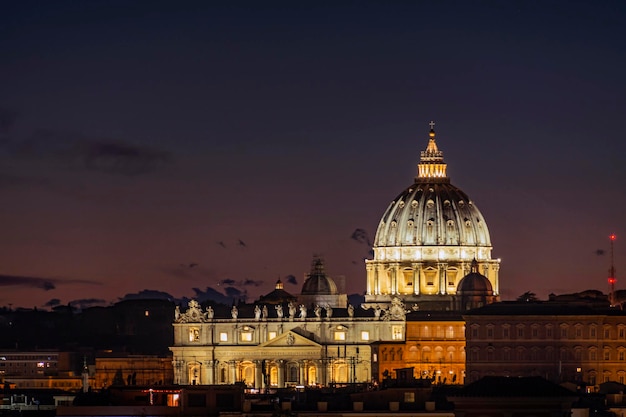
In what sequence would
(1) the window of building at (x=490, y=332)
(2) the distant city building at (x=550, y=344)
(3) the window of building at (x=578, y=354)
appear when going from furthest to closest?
(1) the window of building at (x=490, y=332)
(3) the window of building at (x=578, y=354)
(2) the distant city building at (x=550, y=344)

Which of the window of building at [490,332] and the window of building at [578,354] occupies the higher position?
the window of building at [490,332]

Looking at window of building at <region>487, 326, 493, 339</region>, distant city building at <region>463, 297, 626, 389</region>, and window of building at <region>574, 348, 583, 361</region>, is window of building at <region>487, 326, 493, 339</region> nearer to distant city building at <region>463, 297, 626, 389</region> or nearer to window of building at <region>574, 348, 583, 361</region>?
distant city building at <region>463, 297, 626, 389</region>

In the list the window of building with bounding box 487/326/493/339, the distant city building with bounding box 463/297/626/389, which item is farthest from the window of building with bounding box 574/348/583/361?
the window of building with bounding box 487/326/493/339

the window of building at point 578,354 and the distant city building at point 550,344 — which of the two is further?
the window of building at point 578,354

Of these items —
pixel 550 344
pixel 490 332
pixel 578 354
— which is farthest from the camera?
pixel 490 332

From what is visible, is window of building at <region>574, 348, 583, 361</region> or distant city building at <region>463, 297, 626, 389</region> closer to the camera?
distant city building at <region>463, 297, 626, 389</region>

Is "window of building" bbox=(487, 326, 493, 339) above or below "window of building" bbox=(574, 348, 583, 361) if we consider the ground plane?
above

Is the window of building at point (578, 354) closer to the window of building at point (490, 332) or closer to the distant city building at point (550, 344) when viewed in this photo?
the distant city building at point (550, 344)

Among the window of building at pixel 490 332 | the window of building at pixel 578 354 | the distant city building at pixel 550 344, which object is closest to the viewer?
the distant city building at pixel 550 344

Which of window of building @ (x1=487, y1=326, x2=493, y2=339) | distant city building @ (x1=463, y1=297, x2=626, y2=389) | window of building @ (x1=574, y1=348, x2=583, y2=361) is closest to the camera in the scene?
distant city building @ (x1=463, y1=297, x2=626, y2=389)

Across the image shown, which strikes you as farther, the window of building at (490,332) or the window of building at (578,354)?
the window of building at (490,332)

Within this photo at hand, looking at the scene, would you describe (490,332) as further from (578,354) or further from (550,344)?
(578,354)

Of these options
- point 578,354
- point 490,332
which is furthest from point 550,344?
point 490,332

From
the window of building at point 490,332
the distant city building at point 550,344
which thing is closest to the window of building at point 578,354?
the distant city building at point 550,344
